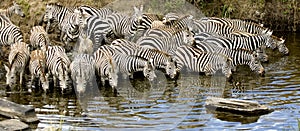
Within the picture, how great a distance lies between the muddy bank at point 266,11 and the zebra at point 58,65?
24.2 feet

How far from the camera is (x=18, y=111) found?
12766 millimetres

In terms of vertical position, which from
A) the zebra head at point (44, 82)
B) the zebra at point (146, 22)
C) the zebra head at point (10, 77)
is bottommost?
the zebra head at point (44, 82)

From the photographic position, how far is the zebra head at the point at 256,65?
54.0 feet

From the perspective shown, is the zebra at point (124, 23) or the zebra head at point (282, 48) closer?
the zebra at point (124, 23)

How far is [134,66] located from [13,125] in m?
4.49

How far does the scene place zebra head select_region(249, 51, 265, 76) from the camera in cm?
1647

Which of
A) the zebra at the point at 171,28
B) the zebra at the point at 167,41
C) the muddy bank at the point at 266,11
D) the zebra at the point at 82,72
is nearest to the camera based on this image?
the zebra at the point at 82,72

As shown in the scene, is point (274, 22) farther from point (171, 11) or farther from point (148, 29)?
point (148, 29)

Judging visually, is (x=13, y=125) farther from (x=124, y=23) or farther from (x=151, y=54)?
(x=124, y=23)

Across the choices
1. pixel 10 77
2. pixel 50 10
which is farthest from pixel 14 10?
pixel 10 77

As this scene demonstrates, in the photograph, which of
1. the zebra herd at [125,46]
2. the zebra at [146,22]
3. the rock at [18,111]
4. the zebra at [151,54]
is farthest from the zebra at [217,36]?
the rock at [18,111]

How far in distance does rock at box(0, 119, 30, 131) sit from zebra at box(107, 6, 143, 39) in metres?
6.78

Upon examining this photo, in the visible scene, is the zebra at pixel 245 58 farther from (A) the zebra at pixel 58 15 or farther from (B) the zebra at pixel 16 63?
(B) the zebra at pixel 16 63

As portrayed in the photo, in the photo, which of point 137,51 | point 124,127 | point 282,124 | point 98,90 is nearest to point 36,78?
point 98,90
